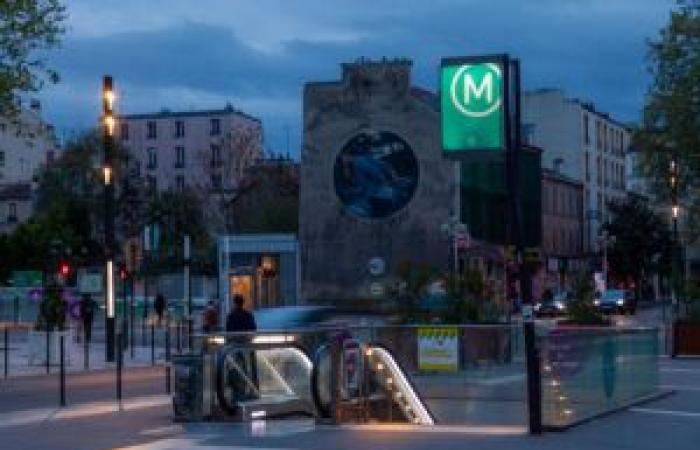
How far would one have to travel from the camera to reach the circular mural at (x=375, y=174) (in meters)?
75.7

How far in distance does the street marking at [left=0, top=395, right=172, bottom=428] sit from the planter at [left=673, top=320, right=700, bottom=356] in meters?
15.9

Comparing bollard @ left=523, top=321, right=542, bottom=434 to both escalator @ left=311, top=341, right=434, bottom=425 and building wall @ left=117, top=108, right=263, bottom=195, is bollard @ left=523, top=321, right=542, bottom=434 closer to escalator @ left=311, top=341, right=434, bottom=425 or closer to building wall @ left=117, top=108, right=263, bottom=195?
escalator @ left=311, top=341, right=434, bottom=425

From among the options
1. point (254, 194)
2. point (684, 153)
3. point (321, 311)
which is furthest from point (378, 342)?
point (254, 194)

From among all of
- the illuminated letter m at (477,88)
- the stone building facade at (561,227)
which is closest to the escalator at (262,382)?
the illuminated letter m at (477,88)

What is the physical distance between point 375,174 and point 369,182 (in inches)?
28.5

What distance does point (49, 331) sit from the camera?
3656cm

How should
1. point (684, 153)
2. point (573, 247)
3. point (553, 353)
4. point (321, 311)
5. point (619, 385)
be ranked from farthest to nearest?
point (573, 247) → point (684, 153) → point (321, 311) → point (619, 385) → point (553, 353)

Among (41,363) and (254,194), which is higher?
(254,194)

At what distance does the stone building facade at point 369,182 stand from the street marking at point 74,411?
50.8 metres

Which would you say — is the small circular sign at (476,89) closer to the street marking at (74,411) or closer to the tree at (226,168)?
the street marking at (74,411)

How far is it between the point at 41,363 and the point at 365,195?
40.7 meters

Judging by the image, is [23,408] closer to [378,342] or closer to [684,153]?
[378,342]

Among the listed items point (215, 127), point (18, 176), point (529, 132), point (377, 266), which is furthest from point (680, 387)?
point (215, 127)

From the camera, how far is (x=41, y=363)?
3712 centimetres
